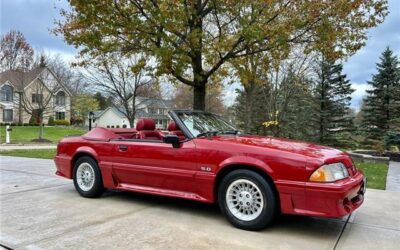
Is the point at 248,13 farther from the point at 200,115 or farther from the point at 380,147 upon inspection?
the point at 380,147

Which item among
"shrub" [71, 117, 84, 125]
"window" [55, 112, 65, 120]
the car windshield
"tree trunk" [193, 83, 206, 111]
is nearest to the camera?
the car windshield

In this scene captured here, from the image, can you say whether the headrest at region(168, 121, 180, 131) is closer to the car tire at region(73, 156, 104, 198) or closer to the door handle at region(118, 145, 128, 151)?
the door handle at region(118, 145, 128, 151)

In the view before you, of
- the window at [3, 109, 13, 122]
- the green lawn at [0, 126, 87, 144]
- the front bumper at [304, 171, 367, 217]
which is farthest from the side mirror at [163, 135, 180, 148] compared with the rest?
the window at [3, 109, 13, 122]

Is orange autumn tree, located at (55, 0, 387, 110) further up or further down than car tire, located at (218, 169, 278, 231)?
further up

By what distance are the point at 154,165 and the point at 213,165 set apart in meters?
0.99

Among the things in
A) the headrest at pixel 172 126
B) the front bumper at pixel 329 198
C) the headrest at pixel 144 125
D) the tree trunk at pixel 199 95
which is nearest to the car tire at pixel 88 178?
the headrest at pixel 144 125

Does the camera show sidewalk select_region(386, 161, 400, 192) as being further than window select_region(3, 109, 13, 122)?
No

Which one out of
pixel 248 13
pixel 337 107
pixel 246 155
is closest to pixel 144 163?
pixel 246 155

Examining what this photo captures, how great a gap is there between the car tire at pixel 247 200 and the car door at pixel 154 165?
1.76 feet

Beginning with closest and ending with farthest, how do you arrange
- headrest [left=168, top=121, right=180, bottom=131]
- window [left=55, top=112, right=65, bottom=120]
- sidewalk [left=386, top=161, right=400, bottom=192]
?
headrest [left=168, top=121, right=180, bottom=131] < sidewalk [left=386, top=161, right=400, bottom=192] < window [left=55, top=112, right=65, bottom=120]

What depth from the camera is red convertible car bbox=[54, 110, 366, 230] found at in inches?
157

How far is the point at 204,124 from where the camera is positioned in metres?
5.46

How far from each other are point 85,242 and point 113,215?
1088 mm

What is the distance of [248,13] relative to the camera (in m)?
8.88
